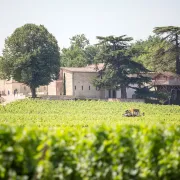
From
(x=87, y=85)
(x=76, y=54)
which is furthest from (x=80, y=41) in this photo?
(x=87, y=85)

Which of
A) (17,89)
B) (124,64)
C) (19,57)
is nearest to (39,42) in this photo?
(19,57)

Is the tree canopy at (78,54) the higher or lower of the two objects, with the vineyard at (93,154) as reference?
higher

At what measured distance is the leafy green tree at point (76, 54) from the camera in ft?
306

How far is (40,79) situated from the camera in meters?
59.4

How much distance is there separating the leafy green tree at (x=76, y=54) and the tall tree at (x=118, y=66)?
106 ft

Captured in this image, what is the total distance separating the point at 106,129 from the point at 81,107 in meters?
39.2

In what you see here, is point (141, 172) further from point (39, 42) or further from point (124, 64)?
point (39, 42)

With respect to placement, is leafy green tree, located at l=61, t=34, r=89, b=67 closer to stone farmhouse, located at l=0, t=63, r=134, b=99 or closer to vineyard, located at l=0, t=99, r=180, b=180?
stone farmhouse, located at l=0, t=63, r=134, b=99

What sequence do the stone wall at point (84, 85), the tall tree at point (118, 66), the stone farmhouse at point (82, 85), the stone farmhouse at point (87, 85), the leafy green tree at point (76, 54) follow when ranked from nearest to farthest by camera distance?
the tall tree at point (118, 66) → the stone farmhouse at point (87, 85) → the stone farmhouse at point (82, 85) → the stone wall at point (84, 85) → the leafy green tree at point (76, 54)

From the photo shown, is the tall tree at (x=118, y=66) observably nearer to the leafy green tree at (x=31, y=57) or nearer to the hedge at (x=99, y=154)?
the leafy green tree at (x=31, y=57)

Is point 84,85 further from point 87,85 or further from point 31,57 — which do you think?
point 31,57

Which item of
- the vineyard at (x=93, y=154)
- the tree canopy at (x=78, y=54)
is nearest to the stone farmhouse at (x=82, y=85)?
the tree canopy at (x=78, y=54)

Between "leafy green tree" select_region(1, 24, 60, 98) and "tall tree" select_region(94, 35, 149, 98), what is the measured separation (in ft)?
26.8

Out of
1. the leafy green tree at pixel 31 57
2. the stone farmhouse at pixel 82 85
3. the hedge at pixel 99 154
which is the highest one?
the leafy green tree at pixel 31 57
